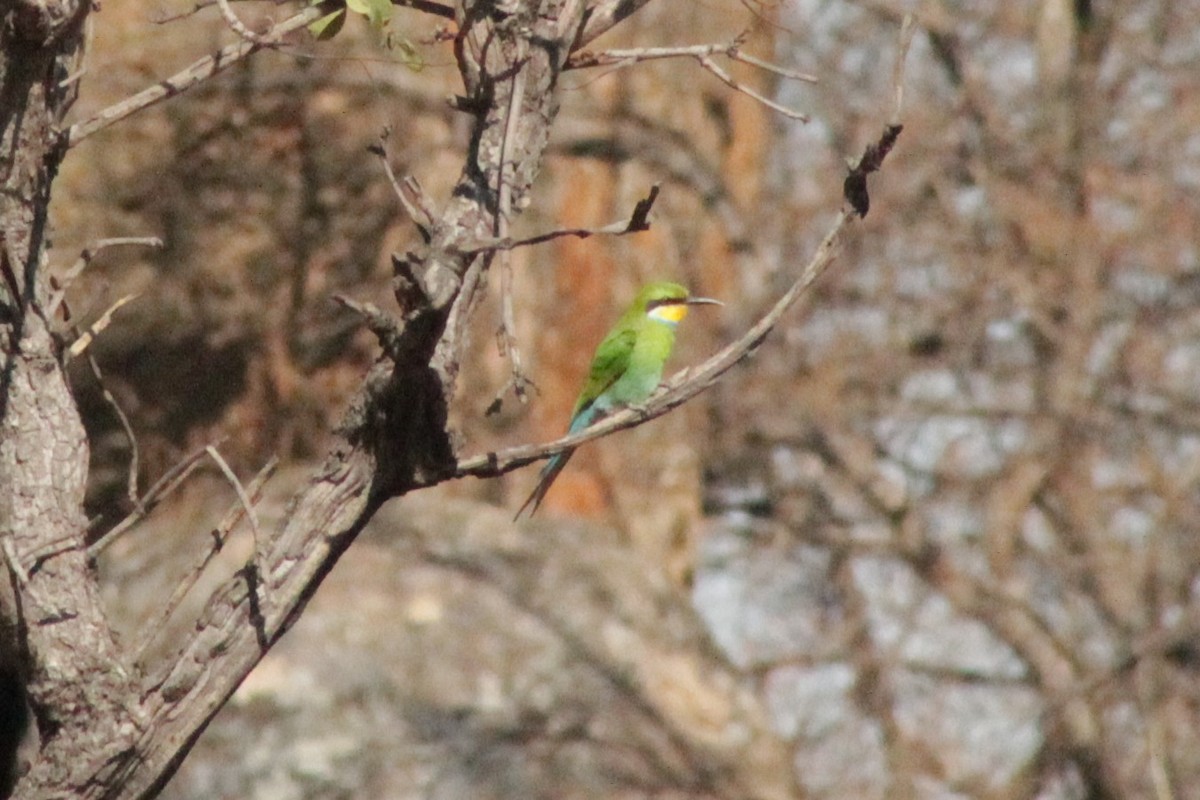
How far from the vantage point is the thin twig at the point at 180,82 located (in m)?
2.46

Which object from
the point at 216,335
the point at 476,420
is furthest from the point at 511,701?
the point at 216,335

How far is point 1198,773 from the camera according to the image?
892 cm

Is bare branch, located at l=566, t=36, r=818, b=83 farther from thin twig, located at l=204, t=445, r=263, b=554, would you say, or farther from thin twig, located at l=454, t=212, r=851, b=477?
thin twig, located at l=204, t=445, r=263, b=554

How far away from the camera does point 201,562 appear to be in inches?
96.3

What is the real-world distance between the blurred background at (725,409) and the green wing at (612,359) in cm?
124

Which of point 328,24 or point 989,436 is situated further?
point 989,436

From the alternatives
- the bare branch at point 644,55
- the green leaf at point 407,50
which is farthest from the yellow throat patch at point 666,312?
the green leaf at point 407,50

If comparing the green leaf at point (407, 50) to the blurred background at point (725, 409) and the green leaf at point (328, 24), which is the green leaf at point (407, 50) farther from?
the blurred background at point (725, 409)

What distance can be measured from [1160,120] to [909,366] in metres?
1.80

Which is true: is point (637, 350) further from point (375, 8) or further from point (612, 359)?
point (375, 8)

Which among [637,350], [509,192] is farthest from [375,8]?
[637,350]

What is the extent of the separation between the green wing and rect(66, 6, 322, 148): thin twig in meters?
2.34

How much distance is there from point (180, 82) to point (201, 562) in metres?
0.64

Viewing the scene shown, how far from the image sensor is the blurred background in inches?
242
